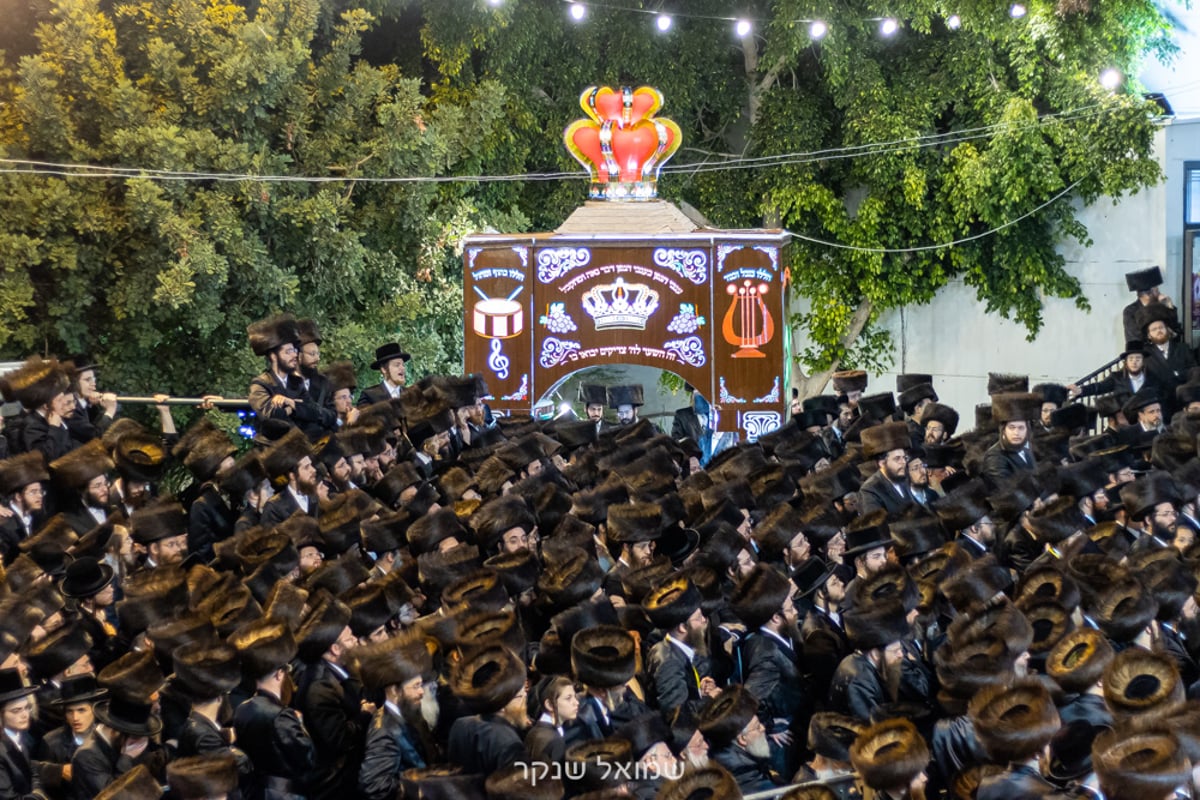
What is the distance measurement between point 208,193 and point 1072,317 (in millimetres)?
12938

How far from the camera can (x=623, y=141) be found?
1783 centimetres

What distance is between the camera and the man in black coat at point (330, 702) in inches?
323

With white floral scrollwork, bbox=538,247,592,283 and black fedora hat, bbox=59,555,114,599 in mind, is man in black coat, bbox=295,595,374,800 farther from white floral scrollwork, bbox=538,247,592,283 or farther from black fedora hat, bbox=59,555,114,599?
white floral scrollwork, bbox=538,247,592,283

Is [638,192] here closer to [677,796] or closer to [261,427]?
[261,427]

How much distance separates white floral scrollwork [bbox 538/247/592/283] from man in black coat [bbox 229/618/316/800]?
30.9ft

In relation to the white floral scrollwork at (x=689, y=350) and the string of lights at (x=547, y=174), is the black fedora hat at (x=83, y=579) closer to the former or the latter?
the white floral scrollwork at (x=689, y=350)

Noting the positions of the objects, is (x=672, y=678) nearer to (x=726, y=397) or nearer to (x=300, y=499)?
(x=300, y=499)

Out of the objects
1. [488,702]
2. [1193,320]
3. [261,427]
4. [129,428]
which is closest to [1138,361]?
[1193,320]

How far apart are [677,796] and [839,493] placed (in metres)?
6.60

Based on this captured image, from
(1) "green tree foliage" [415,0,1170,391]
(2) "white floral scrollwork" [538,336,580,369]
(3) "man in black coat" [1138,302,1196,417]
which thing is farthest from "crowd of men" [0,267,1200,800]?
(1) "green tree foliage" [415,0,1170,391]

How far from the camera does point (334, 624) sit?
870cm

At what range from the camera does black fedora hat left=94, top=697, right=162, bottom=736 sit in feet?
26.4

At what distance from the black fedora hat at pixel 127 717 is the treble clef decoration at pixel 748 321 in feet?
32.6

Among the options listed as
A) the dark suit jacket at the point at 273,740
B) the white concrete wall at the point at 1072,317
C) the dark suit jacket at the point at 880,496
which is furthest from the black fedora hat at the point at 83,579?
the white concrete wall at the point at 1072,317
